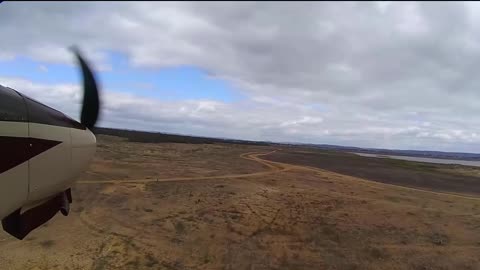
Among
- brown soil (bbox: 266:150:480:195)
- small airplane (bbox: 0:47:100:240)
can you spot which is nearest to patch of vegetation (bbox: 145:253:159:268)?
small airplane (bbox: 0:47:100:240)

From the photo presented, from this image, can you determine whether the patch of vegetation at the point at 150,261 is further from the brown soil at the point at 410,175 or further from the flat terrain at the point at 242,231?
the brown soil at the point at 410,175

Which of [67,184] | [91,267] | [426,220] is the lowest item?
[91,267]

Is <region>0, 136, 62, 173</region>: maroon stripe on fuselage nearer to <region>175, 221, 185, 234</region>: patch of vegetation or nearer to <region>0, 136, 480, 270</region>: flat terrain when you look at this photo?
<region>0, 136, 480, 270</region>: flat terrain

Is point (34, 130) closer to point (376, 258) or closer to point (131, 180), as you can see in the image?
point (376, 258)

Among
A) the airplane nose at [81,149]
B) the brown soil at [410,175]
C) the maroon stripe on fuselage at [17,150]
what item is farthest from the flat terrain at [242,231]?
the brown soil at [410,175]

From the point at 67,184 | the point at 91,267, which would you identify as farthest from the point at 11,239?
the point at 67,184

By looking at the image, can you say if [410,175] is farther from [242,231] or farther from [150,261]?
[150,261]
